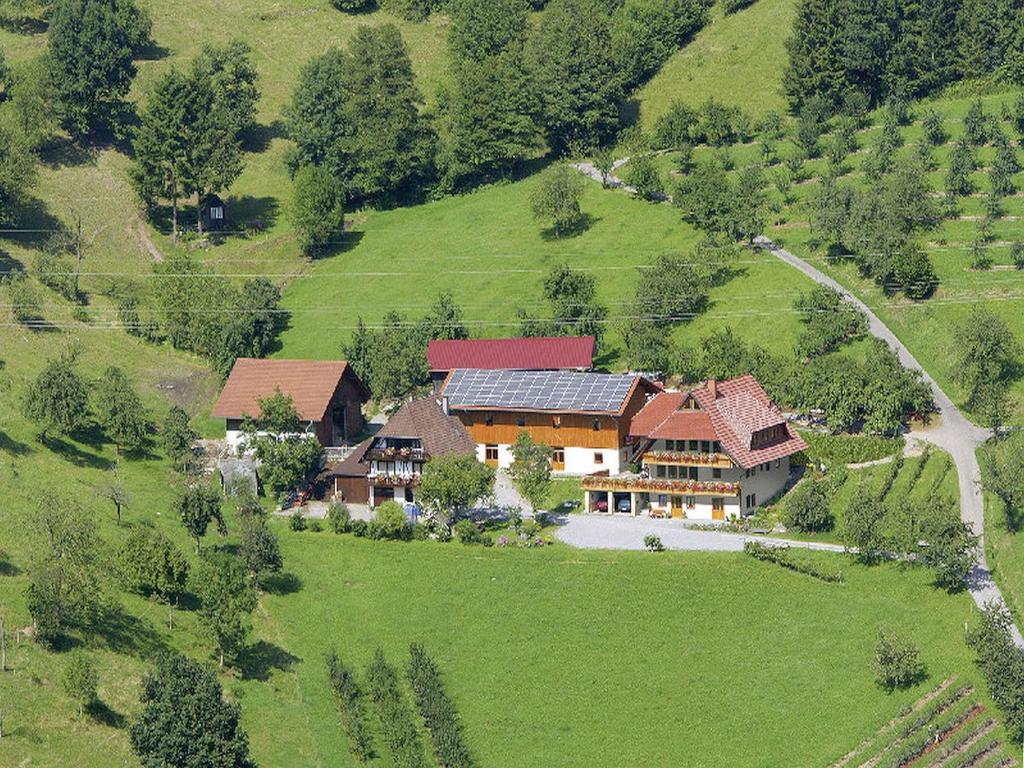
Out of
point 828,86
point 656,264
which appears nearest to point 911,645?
point 656,264

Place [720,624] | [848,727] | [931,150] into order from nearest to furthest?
[848,727]
[720,624]
[931,150]

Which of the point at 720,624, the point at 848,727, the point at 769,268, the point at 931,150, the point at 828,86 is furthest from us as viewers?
the point at 828,86

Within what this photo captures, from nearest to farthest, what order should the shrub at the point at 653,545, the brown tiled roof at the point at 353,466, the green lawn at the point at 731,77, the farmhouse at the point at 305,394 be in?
the shrub at the point at 653,545 → the brown tiled roof at the point at 353,466 → the farmhouse at the point at 305,394 → the green lawn at the point at 731,77

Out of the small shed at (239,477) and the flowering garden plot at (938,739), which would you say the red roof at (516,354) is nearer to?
the small shed at (239,477)

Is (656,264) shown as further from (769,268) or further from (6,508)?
(6,508)

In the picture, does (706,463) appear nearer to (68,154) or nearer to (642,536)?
(642,536)

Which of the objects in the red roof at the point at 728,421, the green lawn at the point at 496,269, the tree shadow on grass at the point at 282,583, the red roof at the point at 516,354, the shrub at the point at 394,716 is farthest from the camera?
the green lawn at the point at 496,269

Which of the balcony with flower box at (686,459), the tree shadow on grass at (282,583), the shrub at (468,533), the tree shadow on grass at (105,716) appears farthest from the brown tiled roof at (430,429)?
the tree shadow on grass at (105,716)
